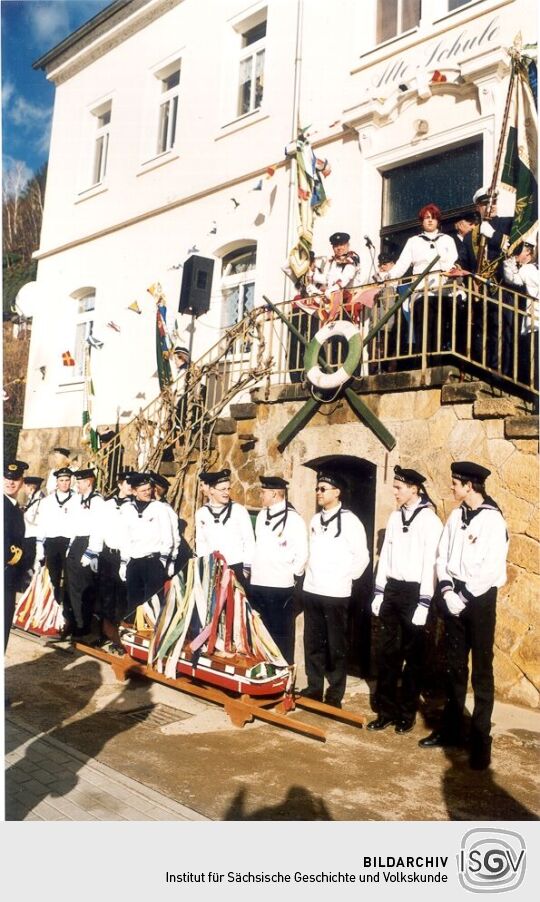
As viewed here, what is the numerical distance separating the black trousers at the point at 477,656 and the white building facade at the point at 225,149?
12.1 feet

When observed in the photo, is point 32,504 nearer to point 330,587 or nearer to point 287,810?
point 330,587

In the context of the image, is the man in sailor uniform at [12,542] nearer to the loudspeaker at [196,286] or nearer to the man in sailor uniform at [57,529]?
the man in sailor uniform at [57,529]

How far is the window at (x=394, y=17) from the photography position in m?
6.67

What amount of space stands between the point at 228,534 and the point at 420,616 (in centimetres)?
188

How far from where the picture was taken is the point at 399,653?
14.5ft

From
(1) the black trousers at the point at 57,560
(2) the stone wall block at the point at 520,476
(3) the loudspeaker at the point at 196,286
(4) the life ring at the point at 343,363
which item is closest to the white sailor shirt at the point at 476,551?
(2) the stone wall block at the point at 520,476

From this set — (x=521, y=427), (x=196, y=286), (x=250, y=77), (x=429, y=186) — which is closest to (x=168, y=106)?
(x=250, y=77)

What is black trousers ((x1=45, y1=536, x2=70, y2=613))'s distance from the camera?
6590 mm

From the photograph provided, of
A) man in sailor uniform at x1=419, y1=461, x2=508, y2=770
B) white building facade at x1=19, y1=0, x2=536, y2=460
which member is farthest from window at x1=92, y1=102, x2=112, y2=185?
man in sailor uniform at x1=419, y1=461, x2=508, y2=770
